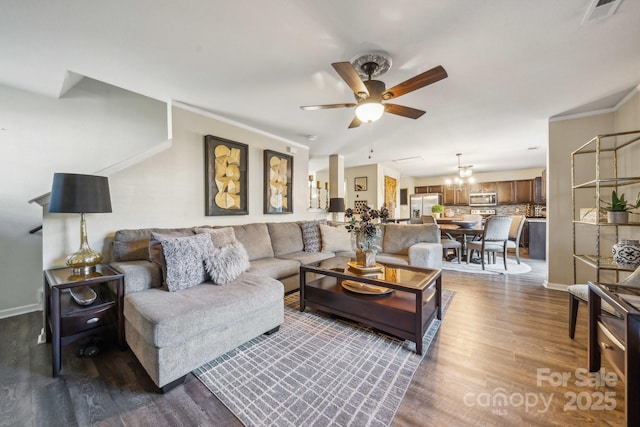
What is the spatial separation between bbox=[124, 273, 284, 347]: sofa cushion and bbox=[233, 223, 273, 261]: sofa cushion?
1.01 metres

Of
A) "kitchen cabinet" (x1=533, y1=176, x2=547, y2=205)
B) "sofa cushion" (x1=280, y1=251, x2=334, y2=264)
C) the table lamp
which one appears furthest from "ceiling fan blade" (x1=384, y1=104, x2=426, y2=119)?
"kitchen cabinet" (x1=533, y1=176, x2=547, y2=205)

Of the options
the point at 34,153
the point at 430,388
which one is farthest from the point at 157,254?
the point at 430,388

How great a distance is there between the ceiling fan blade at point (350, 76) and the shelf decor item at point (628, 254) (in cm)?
273

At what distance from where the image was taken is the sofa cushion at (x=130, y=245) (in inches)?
88.4

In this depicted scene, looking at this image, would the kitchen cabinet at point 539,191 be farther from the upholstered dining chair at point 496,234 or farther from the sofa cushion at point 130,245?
the sofa cushion at point 130,245

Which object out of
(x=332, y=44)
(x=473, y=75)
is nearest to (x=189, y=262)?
(x=332, y=44)

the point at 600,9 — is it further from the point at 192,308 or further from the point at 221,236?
the point at 221,236

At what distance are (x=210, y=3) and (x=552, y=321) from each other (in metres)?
3.78

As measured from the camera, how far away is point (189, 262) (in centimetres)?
199

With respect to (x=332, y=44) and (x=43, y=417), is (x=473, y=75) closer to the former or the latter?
(x=332, y=44)

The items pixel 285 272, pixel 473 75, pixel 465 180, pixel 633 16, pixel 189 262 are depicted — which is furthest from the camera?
pixel 465 180

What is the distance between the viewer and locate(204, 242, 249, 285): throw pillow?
6.73ft

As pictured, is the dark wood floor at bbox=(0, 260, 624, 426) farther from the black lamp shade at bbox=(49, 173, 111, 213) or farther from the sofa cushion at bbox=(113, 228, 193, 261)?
the black lamp shade at bbox=(49, 173, 111, 213)

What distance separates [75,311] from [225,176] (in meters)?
2.05
